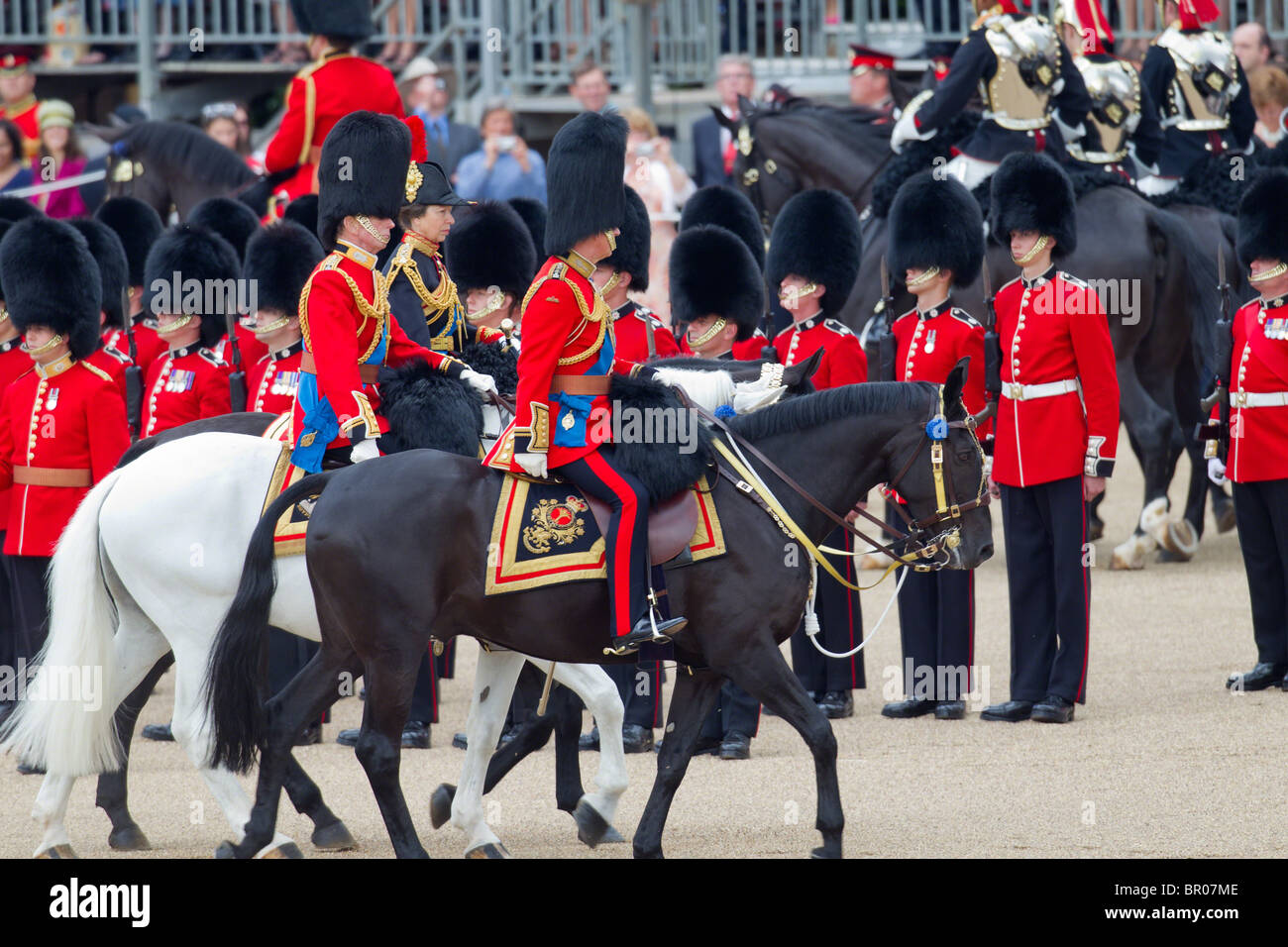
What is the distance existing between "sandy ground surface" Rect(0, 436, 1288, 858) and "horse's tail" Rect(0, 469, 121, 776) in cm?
40

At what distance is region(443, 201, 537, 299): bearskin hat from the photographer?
724 centimetres

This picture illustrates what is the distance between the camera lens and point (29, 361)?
7633 mm

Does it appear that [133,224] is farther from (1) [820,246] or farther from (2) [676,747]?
(2) [676,747]

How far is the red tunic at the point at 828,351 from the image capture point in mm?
7238

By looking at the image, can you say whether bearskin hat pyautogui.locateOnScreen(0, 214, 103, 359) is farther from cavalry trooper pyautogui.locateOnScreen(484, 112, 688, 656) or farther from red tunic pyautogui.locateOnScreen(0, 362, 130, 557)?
cavalry trooper pyautogui.locateOnScreen(484, 112, 688, 656)

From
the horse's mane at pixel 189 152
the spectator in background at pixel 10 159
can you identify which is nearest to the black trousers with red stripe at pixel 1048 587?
the horse's mane at pixel 189 152

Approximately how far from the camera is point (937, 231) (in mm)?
7660

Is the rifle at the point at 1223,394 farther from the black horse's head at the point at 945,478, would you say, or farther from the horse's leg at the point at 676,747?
the horse's leg at the point at 676,747

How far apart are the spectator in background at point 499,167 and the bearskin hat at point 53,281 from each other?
5.70 meters

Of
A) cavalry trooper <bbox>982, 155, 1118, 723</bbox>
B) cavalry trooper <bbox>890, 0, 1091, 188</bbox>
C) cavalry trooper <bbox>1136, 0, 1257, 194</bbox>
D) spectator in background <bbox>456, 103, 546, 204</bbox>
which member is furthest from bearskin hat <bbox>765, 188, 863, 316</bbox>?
spectator in background <bbox>456, 103, 546, 204</bbox>

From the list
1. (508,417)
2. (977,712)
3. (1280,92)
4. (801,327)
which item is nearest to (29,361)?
(508,417)

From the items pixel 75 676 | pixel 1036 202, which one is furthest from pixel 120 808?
pixel 1036 202
